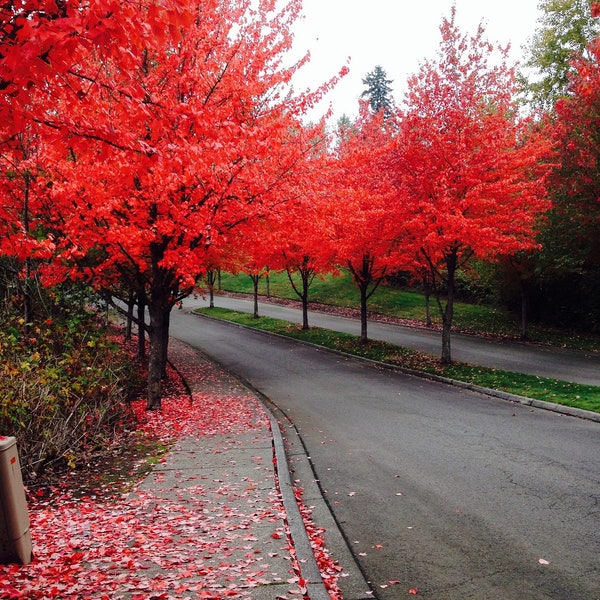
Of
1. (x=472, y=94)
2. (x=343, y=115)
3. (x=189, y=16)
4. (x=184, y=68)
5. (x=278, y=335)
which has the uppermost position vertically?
(x=343, y=115)

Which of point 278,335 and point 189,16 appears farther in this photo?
point 278,335

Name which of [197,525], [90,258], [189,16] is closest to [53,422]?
[197,525]

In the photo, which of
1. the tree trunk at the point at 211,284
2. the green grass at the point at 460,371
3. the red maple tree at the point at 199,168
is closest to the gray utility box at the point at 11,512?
the red maple tree at the point at 199,168

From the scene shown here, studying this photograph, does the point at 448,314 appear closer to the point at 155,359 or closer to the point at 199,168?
the point at 155,359

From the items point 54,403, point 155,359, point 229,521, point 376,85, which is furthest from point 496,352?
point 376,85

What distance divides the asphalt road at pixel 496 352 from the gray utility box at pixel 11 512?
14400mm

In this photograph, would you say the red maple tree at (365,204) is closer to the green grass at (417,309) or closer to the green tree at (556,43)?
the green grass at (417,309)

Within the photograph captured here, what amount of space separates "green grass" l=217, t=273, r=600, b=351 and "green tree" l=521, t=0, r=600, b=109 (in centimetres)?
1269

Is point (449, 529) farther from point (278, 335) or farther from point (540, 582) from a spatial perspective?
point (278, 335)

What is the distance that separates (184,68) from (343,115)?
80.7 m

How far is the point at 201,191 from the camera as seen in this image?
11227mm

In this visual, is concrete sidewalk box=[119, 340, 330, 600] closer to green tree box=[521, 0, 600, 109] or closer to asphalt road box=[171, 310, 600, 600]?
asphalt road box=[171, 310, 600, 600]

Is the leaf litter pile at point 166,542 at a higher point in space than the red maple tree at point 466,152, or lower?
lower

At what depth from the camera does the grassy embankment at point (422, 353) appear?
43.4 ft
